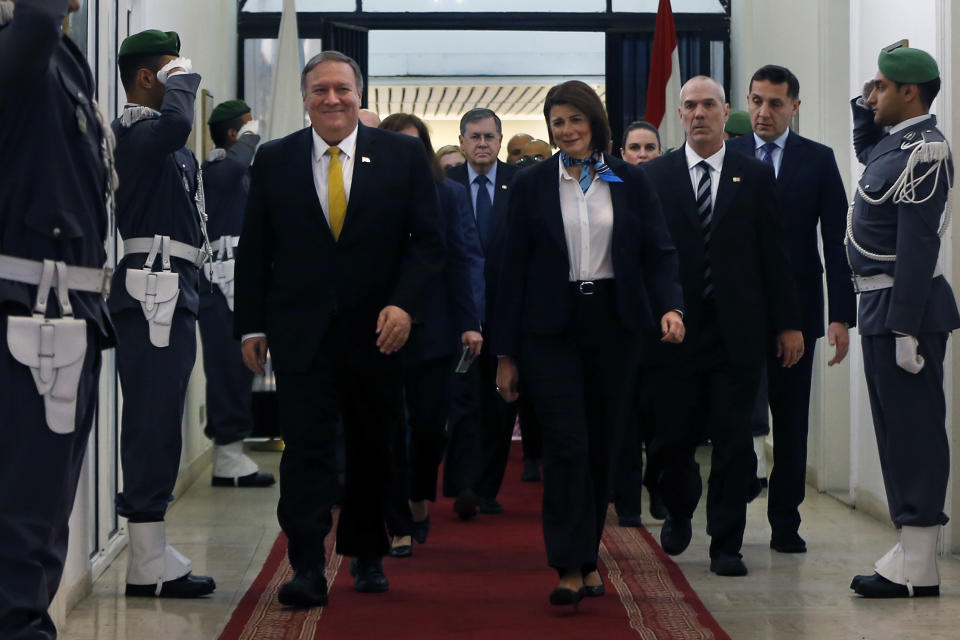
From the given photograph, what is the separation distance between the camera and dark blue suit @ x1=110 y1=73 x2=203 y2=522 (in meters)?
4.23

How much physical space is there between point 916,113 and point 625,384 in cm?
128

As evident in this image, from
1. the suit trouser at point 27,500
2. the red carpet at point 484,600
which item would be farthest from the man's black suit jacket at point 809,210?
the suit trouser at point 27,500

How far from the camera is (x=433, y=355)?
198 inches

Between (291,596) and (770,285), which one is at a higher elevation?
(770,285)

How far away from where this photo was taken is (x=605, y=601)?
425 cm

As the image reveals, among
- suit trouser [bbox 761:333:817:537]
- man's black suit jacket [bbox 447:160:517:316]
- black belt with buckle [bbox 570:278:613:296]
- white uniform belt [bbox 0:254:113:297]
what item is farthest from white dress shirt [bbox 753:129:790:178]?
Answer: white uniform belt [bbox 0:254:113:297]

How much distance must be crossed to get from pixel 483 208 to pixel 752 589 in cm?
224

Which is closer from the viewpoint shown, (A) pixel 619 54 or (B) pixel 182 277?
(B) pixel 182 277

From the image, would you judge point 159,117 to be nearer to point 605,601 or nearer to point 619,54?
point 605,601

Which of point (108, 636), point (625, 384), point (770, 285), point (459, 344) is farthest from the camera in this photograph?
point (459, 344)

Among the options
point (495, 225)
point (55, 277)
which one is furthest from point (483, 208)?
point (55, 277)

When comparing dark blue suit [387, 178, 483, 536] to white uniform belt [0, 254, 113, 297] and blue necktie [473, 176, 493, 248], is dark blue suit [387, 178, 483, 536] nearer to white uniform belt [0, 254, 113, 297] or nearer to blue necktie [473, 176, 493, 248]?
blue necktie [473, 176, 493, 248]

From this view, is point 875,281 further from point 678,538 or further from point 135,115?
point 135,115

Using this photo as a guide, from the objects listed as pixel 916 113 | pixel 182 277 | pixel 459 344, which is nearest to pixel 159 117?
pixel 182 277
